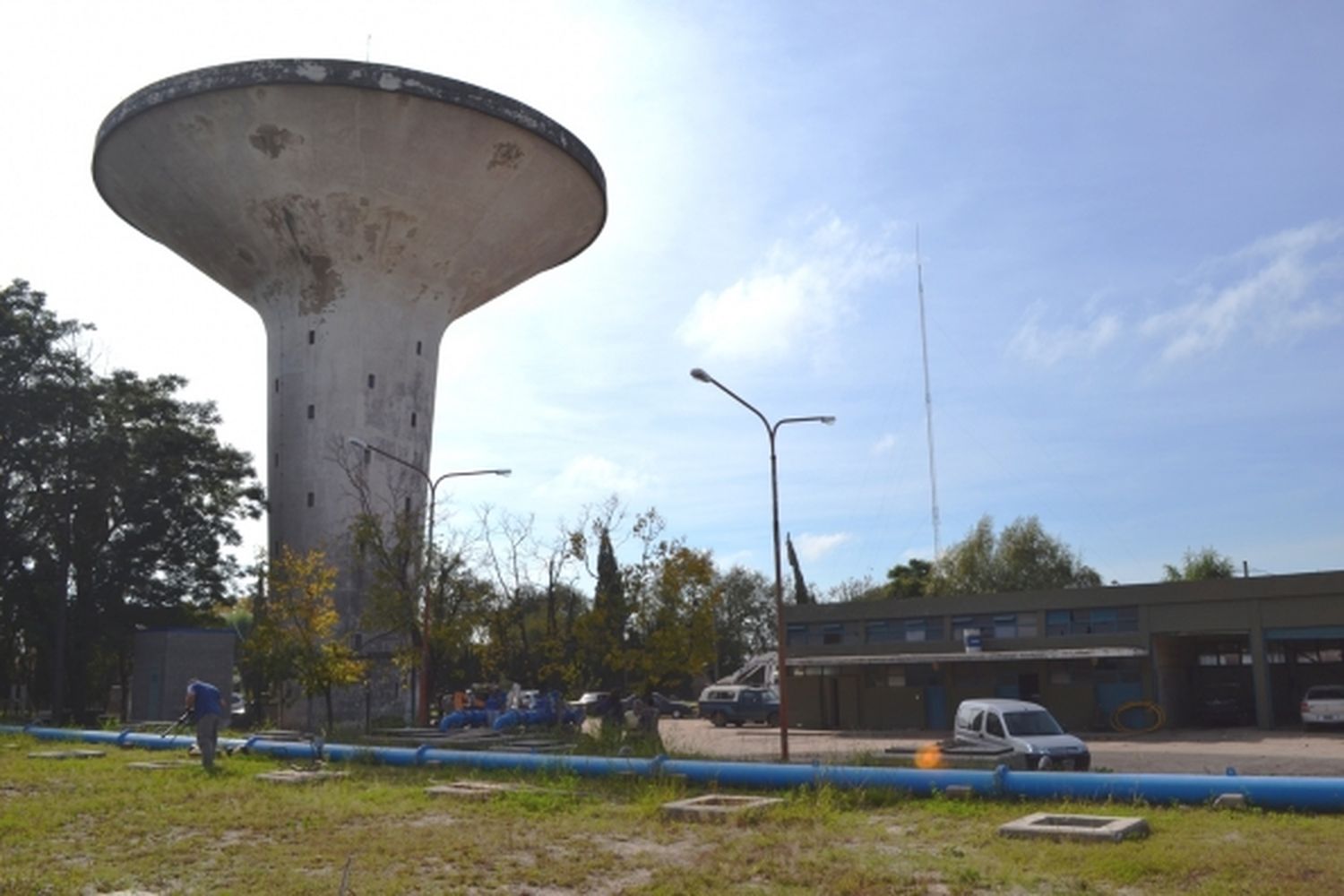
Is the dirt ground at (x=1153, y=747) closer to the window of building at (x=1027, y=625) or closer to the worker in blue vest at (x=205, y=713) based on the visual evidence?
the window of building at (x=1027, y=625)

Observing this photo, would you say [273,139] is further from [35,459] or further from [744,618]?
[744,618]

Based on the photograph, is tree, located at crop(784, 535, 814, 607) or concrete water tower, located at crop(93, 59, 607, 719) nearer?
concrete water tower, located at crop(93, 59, 607, 719)

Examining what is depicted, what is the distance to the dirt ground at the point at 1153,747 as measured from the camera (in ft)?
75.6

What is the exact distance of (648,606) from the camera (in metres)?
33.1

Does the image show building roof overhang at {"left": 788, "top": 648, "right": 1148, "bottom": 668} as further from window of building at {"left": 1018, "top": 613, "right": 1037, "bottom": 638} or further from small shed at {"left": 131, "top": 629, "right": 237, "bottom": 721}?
small shed at {"left": 131, "top": 629, "right": 237, "bottom": 721}

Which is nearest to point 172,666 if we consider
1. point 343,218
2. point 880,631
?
point 343,218

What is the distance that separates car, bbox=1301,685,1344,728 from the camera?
113 feet

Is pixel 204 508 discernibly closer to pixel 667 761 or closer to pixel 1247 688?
pixel 667 761

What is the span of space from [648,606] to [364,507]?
12.5m

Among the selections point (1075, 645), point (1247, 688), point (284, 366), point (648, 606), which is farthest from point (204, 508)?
point (1247, 688)

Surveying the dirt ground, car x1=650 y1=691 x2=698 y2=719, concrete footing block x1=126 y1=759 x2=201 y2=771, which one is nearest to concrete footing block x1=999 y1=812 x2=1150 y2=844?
the dirt ground

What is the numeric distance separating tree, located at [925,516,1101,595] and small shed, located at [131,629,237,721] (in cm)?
4173

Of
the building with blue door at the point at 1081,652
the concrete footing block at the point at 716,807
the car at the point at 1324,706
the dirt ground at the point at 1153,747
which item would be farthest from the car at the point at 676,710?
the concrete footing block at the point at 716,807

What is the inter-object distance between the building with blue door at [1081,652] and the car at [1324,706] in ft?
3.88
